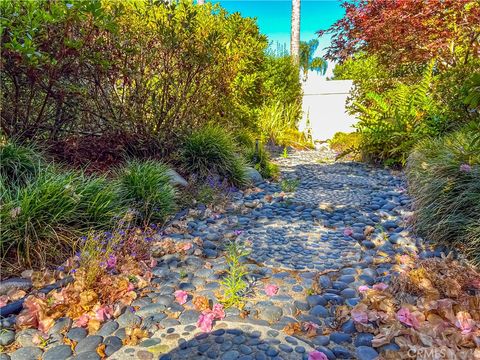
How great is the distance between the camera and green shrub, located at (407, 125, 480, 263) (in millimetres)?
2634

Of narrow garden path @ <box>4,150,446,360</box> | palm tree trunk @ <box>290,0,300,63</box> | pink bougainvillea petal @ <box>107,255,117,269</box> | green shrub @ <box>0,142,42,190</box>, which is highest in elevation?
palm tree trunk @ <box>290,0,300,63</box>

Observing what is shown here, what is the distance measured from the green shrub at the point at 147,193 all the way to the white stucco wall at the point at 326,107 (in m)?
7.80

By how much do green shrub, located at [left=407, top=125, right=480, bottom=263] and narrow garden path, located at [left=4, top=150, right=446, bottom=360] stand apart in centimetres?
19

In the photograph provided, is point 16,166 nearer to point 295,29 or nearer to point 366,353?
point 366,353

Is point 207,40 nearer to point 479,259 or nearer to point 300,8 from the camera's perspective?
point 479,259

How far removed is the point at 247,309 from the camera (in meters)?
1.93

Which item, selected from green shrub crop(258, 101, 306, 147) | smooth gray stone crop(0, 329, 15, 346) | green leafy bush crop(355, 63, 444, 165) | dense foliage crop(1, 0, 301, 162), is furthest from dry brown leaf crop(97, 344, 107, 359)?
green shrub crop(258, 101, 306, 147)

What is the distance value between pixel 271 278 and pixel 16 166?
7.10 feet

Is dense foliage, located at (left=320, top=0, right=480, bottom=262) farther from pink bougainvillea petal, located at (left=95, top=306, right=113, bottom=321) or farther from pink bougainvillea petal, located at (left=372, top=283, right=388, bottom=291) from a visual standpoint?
pink bougainvillea petal, located at (left=95, top=306, right=113, bottom=321)

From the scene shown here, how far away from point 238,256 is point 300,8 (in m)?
11.6

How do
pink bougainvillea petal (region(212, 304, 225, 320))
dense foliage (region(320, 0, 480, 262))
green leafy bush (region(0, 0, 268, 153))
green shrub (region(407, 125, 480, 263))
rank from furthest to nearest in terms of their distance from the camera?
dense foliage (region(320, 0, 480, 262)) < green leafy bush (region(0, 0, 268, 153)) < green shrub (region(407, 125, 480, 263)) < pink bougainvillea petal (region(212, 304, 225, 320))

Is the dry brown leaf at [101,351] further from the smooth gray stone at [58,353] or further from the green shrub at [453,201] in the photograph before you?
the green shrub at [453,201]

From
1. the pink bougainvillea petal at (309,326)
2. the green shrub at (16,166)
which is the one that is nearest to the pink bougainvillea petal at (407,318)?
the pink bougainvillea petal at (309,326)

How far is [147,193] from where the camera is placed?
3295mm
